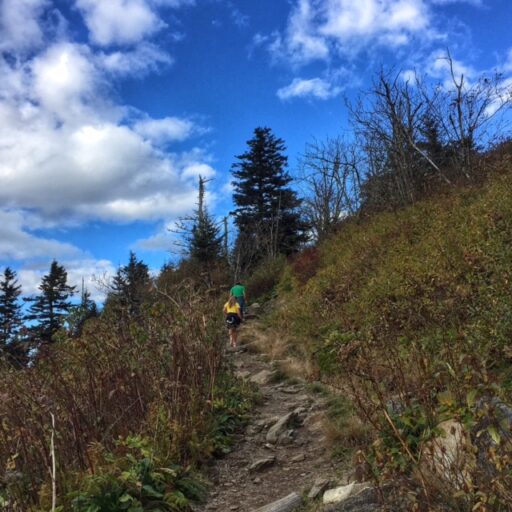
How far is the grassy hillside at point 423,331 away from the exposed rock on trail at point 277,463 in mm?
586

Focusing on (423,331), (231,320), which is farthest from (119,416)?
(231,320)

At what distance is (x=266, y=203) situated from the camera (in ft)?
94.5

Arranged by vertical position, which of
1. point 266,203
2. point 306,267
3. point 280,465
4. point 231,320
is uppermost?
point 266,203

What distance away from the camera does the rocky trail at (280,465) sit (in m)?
3.55


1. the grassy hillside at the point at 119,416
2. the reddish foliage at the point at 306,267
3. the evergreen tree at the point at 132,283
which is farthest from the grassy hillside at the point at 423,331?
the evergreen tree at the point at 132,283

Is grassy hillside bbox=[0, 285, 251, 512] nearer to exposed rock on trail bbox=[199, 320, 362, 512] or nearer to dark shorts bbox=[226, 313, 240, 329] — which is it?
exposed rock on trail bbox=[199, 320, 362, 512]

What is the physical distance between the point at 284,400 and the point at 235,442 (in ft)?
5.77

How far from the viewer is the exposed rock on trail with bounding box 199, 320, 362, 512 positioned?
12.2ft

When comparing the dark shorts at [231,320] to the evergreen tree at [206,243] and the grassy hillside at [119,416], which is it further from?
the evergreen tree at [206,243]

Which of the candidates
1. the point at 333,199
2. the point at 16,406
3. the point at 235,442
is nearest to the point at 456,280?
the point at 235,442

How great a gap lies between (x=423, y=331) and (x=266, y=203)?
2348 centimetres

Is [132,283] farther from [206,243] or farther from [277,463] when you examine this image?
[277,463]

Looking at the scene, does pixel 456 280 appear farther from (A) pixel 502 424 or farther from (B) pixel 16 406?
(B) pixel 16 406

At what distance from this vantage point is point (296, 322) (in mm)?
10797
